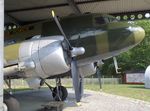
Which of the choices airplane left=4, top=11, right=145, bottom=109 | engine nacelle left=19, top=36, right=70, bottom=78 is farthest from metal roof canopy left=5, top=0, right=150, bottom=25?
engine nacelle left=19, top=36, right=70, bottom=78

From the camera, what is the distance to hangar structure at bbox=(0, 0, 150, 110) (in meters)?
18.3

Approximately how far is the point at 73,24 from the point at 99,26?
3.72ft

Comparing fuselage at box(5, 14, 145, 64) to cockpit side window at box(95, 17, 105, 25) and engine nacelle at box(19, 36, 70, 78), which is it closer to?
cockpit side window at box(95, 17, 105, 25)

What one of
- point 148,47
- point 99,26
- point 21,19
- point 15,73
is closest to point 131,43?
point 99,26

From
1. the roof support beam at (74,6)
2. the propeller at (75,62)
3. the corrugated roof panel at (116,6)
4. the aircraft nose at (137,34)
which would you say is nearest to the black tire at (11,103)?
the propeller at (75,62)

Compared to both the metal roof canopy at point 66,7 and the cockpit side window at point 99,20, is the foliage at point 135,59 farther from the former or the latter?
the cockpit side window at point 99,20

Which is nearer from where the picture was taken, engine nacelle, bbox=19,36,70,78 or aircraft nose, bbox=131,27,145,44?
engine nacelle, bbox=19,36,70,78

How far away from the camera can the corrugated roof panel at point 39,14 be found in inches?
773

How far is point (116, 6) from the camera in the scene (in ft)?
62.1

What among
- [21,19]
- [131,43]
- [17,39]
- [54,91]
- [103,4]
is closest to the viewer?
[131,43]

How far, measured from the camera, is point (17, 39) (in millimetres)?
16422

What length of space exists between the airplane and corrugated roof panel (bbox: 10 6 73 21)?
291 centimetres

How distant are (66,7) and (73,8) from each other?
456mm

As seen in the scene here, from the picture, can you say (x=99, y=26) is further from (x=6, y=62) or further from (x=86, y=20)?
(x=6, y=62)
